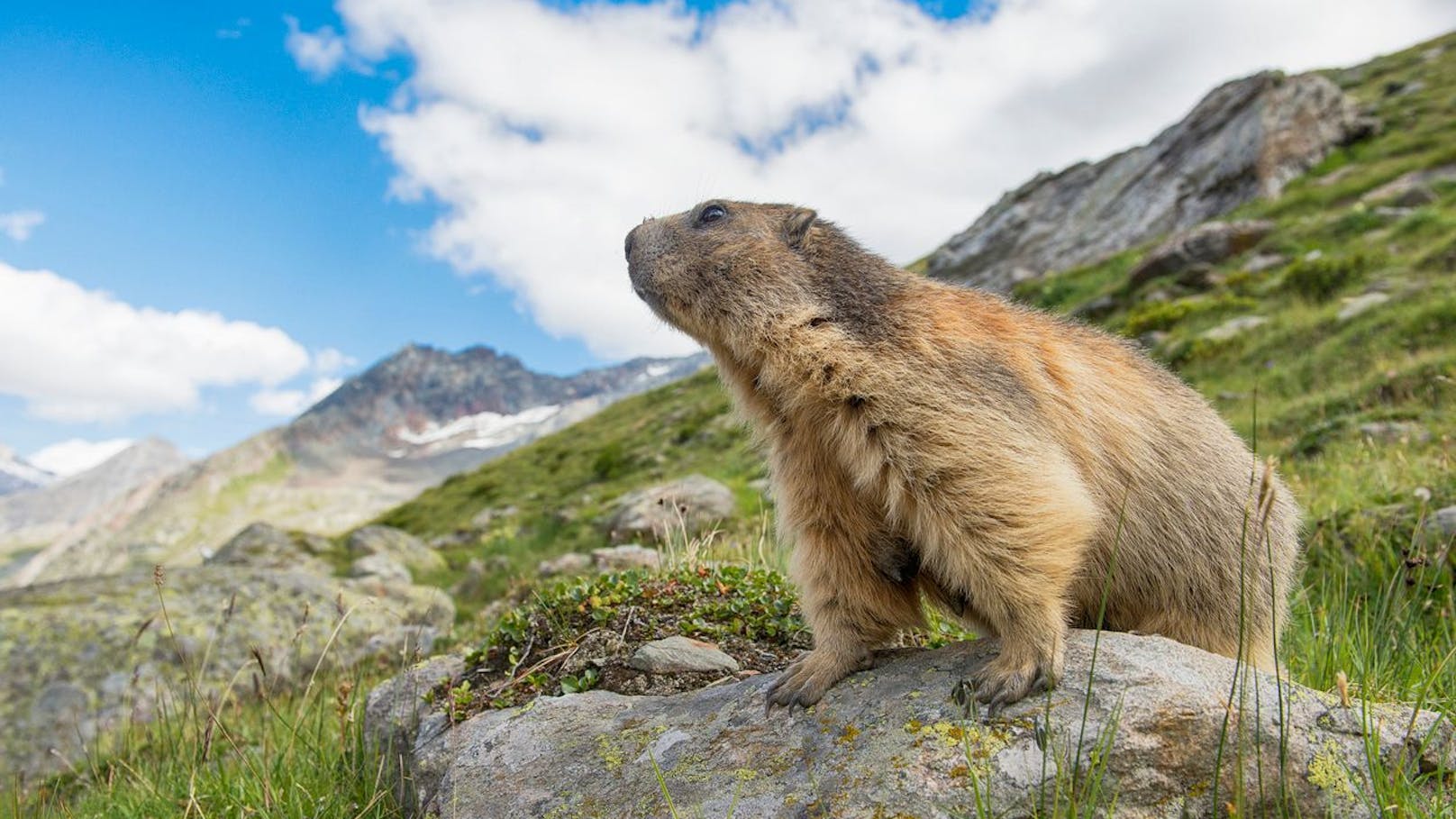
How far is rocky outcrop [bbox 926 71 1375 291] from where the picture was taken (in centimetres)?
3666

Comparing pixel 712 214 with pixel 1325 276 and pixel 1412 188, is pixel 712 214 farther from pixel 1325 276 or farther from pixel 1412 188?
pixel 1412 188

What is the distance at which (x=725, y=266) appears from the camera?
4949mm

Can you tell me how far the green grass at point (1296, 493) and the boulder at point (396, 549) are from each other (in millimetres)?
1208

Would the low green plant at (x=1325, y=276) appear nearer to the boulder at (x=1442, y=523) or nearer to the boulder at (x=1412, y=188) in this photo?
the boulder at (x=1412, y=188)

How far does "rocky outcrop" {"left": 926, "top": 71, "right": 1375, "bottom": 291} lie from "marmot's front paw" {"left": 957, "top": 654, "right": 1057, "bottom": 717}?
31716 millimetres

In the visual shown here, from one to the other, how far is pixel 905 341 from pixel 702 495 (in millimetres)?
12843

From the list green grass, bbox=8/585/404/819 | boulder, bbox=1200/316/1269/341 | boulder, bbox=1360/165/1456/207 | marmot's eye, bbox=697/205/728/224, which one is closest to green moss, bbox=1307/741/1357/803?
marmot's eye, bbox=697/205/728/224

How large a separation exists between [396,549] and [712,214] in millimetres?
23784

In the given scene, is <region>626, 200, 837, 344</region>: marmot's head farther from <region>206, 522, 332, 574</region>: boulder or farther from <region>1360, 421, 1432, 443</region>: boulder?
<region>206, 522, 332, 574</region>: boulder

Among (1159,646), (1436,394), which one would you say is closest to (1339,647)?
(1159,646)

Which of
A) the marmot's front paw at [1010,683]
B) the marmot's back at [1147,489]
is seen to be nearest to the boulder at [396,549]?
the marmot's back at [1147,489]

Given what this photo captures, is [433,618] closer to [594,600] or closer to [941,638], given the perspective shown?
[594,600]

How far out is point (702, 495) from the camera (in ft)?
55.3

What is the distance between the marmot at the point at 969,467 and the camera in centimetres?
372
